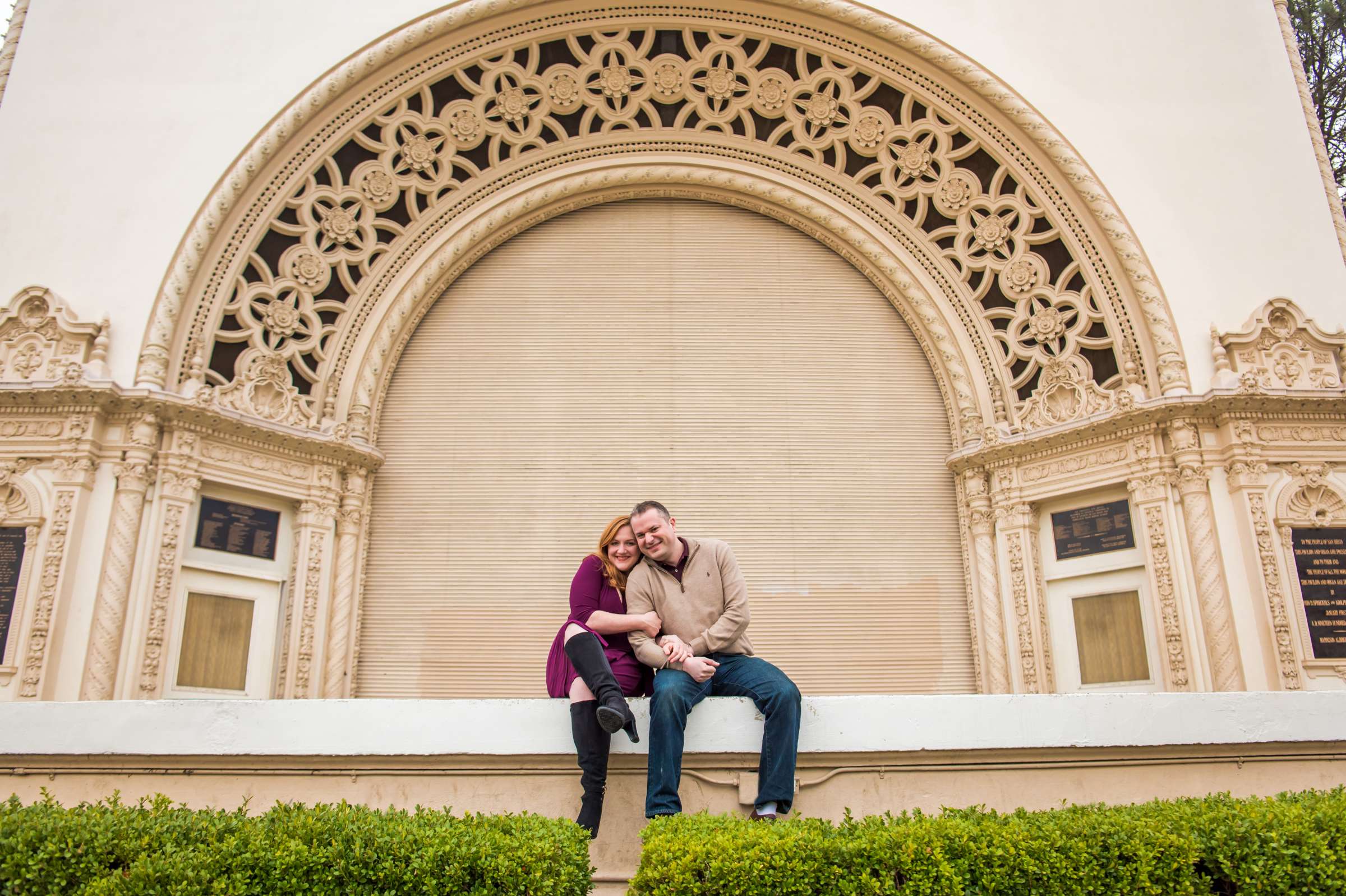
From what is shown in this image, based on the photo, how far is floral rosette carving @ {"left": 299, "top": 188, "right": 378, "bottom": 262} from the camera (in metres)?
12.3

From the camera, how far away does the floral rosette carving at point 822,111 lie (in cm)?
1302

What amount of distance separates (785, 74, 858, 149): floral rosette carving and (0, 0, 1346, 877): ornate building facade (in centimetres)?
6

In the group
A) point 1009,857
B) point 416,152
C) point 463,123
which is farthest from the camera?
point 463,123

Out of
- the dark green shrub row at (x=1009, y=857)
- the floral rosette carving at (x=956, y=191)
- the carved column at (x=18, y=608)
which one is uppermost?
the floral rosette carving at (x=956, y=191)

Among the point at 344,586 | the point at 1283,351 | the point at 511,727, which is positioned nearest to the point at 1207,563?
the point at 1283,351

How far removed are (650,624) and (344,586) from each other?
7.41 m

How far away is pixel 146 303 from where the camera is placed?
11.0 metres

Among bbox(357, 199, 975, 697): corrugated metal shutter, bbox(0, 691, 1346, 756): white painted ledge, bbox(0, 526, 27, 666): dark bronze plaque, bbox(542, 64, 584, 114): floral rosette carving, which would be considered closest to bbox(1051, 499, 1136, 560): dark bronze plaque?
bbox(357, 199, 975, 697): corrugated metal shutter

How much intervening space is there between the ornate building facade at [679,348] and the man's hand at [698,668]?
700 cm

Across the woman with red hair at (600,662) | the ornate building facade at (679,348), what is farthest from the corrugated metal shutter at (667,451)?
the woman with red hair at (600,662)

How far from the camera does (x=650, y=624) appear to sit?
17.4ft

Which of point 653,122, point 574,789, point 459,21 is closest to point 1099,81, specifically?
point 653,122

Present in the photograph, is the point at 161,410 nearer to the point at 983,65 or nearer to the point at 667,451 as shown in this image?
the point at 667,451

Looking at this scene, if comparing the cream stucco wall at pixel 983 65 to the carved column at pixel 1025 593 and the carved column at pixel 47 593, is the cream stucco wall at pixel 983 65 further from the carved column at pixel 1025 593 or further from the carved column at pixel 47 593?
the carved column at pixel 1025 593
